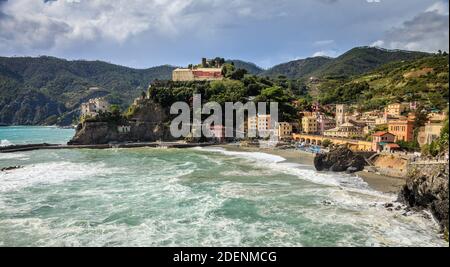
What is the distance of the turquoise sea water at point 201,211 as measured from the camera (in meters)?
15.6

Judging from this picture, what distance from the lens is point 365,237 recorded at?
15.6 meters

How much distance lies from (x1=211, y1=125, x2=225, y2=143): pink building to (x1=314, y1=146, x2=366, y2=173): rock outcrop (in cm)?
3009

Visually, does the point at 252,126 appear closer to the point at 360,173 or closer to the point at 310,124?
the point at 310,124

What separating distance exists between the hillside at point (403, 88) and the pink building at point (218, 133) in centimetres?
2671

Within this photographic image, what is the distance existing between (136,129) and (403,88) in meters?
51.9

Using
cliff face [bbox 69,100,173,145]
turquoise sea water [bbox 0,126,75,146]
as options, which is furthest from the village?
turquoise sea water [bbox 0,126,75,146]

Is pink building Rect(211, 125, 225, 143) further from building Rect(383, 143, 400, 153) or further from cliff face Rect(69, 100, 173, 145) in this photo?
building Rect(383, 143, 400, 153)

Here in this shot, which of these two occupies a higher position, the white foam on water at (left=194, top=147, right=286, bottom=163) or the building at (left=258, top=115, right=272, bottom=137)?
the building at (left=258, top=115, right=272, bottom=137)

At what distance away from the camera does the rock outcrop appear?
104ft

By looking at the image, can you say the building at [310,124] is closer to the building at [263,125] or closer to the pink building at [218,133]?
the building at [263,125]

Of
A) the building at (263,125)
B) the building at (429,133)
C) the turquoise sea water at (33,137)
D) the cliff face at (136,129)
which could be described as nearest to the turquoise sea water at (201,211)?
the building at (429,133)
